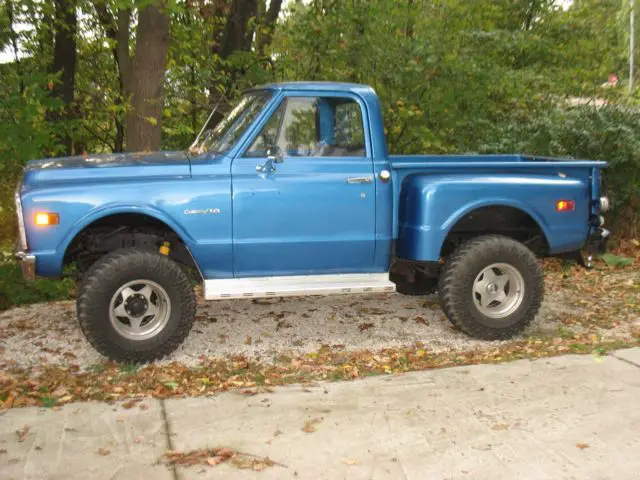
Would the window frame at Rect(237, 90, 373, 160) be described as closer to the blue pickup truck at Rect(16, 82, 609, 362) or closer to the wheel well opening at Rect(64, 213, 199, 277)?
the blue pickup truck at Rect(16, 82, 609, 362)

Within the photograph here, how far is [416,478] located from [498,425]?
858 mm

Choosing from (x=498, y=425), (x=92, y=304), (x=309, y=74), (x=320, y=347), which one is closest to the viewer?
(x=498, y=425)

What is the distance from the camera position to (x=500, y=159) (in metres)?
7.34

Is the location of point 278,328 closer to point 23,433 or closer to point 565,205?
point 23,433

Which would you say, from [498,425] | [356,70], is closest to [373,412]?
[498,425]

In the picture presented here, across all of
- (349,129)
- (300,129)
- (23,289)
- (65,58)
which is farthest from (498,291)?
(65,58)

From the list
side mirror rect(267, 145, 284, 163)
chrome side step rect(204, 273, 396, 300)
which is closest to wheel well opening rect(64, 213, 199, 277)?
chrome side step rect(204, 273, 396, 300)

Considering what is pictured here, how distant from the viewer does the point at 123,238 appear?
565cm

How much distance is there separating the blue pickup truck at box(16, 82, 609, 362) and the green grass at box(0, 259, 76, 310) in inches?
83.9

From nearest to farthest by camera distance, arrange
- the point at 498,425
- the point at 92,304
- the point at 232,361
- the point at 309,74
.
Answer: the point at 498,425 < the point at 92,304 < the point at 232,361 < the point at 309,74

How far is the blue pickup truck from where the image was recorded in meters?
5.08

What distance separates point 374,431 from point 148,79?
5.71m

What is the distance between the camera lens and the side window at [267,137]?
541 centimetres

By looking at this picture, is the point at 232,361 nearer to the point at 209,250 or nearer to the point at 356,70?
the point at 209,250
